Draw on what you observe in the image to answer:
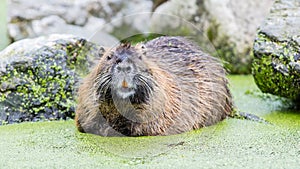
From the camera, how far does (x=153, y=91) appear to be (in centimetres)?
429

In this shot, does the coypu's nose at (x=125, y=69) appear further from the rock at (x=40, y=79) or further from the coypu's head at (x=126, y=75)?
the rock at (x=40, y=79)

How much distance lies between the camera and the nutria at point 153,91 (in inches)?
164

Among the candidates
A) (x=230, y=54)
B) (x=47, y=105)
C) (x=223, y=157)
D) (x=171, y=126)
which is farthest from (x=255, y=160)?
(x=230, y=54)

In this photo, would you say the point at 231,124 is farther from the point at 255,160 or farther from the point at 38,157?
the point at 38,157

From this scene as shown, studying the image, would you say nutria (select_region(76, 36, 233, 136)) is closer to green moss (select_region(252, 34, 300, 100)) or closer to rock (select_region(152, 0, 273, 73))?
green moss (select_region(252, 34, 300, 100))

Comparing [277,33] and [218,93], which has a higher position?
[277,33]

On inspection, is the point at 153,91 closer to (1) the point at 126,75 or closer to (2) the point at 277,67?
(1) the point at 126,75

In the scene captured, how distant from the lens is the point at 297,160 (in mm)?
3871

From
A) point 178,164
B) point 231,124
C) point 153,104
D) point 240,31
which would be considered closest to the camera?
point 178,164

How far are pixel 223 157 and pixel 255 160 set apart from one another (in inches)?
7.6

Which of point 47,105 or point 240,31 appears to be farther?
point 240,31

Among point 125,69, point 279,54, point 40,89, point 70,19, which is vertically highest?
point 125,69

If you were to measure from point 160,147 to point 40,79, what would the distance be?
4.83ft

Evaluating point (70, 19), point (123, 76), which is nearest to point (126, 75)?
point (123, 76)
